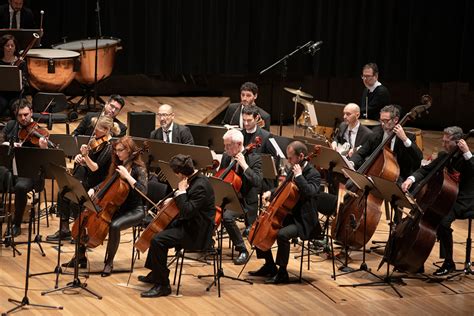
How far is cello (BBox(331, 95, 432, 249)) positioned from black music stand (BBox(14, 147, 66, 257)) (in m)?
2.59

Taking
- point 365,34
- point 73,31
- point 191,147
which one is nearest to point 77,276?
point 191,147

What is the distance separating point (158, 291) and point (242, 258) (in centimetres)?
121

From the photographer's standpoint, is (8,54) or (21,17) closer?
(8,54)

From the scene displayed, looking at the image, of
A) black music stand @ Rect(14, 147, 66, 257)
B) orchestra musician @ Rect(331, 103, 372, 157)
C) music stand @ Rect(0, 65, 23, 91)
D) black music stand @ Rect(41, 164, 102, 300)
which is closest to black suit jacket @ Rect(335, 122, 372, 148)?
orchestra musician @ Rect(331, 103, 372, 157)

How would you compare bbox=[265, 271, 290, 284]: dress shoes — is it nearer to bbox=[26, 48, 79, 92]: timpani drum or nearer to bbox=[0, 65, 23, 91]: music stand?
bbox=[0, 65, 23, 91]: music stand

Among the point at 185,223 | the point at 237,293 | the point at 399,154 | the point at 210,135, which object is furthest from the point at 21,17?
the point at 237,293

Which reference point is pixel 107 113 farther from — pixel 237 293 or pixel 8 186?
pixel 237 293

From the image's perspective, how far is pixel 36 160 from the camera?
7.22 metres

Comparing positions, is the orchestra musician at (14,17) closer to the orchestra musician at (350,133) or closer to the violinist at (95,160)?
the violinist at (95,160)

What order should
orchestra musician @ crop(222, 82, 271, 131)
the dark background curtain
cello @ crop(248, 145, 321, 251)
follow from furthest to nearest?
1. the dark background curtain
2. orchestra musician @ crop(222, 82, 271, 131)
3. cello @ crop(248, 145, 321, 251)

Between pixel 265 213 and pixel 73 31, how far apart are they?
558 cm

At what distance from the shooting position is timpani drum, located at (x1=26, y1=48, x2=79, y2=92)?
419 inches

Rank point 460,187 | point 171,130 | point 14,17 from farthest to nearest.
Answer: point 14,17
point 171,130
point 460,187

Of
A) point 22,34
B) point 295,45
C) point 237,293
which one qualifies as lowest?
point 237,293
